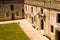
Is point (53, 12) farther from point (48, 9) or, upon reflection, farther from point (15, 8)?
point (15, 8)

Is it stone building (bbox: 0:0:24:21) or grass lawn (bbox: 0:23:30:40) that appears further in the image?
stone building (bbox: 0:0:24:21)

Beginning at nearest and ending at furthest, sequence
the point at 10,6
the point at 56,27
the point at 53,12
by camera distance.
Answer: the point at 56,27 < the point at 53,12 < the point at 10,6

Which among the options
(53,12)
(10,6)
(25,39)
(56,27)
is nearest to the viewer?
(56,27)

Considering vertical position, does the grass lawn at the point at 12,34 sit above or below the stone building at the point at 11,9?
below

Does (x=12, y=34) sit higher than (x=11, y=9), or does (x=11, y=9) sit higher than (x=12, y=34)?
(x=11, y=9)

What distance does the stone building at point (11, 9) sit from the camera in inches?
1626

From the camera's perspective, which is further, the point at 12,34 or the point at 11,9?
the point at 11,9

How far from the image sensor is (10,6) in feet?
138

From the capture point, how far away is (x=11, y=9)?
140ft

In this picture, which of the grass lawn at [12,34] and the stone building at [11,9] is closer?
the grass lawn at [12,34]

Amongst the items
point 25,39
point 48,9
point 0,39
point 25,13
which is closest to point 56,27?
point 48,9

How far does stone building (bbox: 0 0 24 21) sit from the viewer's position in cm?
4130

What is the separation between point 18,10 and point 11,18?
3.78 meters

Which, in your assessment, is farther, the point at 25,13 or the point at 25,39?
the point at 25,13
